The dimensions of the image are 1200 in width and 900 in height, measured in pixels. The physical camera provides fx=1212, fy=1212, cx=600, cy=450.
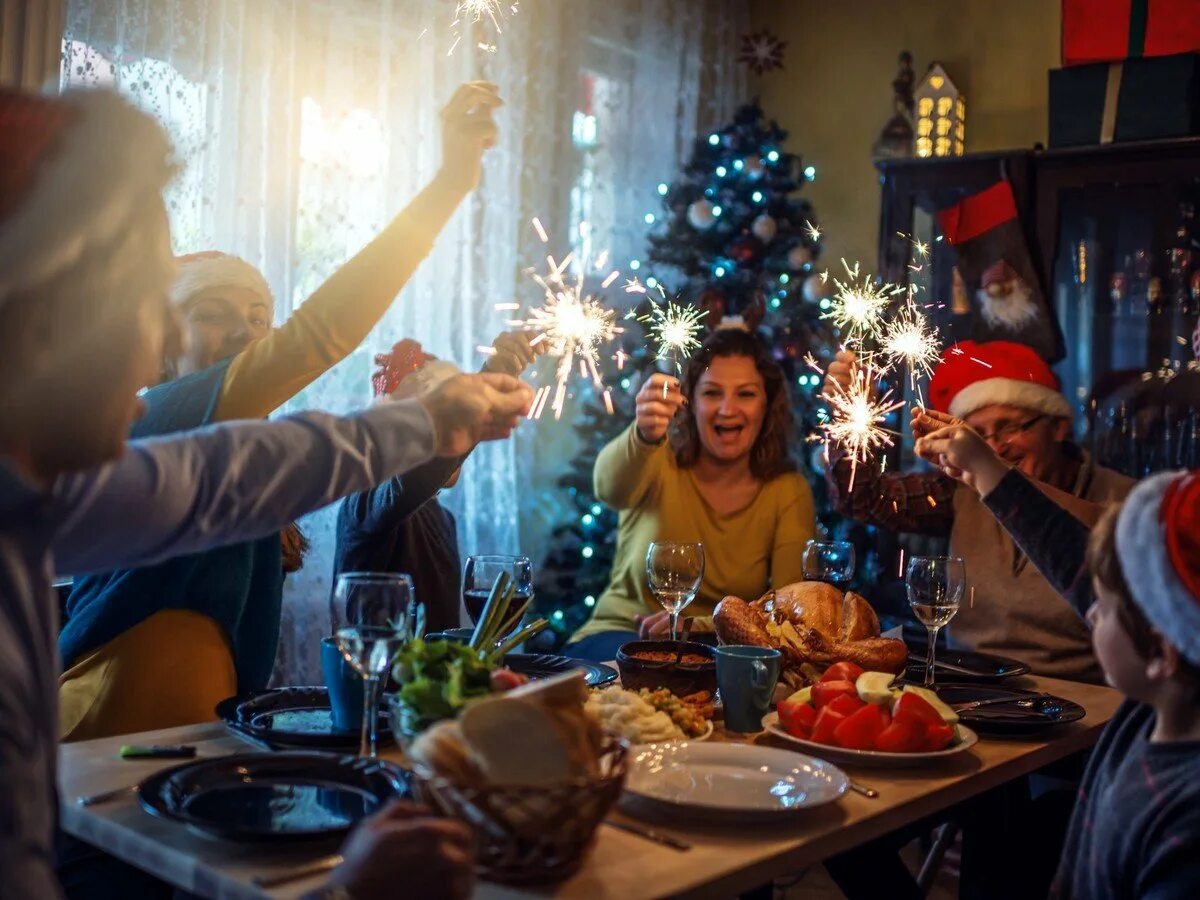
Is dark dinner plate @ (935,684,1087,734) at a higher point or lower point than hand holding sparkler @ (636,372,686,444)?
lower

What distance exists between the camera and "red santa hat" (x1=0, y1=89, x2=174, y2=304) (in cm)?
89

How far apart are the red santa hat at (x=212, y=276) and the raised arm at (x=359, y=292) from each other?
1.57 feet

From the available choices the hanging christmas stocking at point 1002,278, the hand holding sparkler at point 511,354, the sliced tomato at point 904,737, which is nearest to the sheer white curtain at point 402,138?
the hanging christmas stocking at point 1002,278

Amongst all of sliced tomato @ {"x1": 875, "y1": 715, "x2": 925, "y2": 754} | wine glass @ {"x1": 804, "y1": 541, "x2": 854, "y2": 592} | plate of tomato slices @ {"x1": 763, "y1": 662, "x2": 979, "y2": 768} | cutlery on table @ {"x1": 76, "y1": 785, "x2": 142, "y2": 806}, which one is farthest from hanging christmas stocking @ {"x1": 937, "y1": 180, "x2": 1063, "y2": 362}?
cutlery on table @ {"x1": 76, "y1": 785, "x2": 142, "y2": 806}

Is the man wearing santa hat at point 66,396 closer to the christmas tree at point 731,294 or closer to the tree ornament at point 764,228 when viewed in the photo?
the christmas tree at point 731,294

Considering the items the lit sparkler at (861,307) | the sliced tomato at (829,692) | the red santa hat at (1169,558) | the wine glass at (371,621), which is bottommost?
the sliced tomato at (829,692)

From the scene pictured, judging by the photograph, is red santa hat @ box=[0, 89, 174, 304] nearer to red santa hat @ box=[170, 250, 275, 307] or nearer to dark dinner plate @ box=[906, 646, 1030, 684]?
red santa hat @ box=[170, 250, 275, 307]

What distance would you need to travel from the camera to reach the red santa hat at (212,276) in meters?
2.32

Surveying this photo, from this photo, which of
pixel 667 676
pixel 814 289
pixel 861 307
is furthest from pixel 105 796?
pixel 814 289

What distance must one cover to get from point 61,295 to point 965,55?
463cm

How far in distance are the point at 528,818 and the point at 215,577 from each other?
40.0 inches

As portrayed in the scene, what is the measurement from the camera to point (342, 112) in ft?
13.1

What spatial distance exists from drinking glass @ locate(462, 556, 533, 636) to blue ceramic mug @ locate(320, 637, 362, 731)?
0.30m

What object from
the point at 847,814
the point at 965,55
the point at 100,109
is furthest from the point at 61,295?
the point at 965,55
